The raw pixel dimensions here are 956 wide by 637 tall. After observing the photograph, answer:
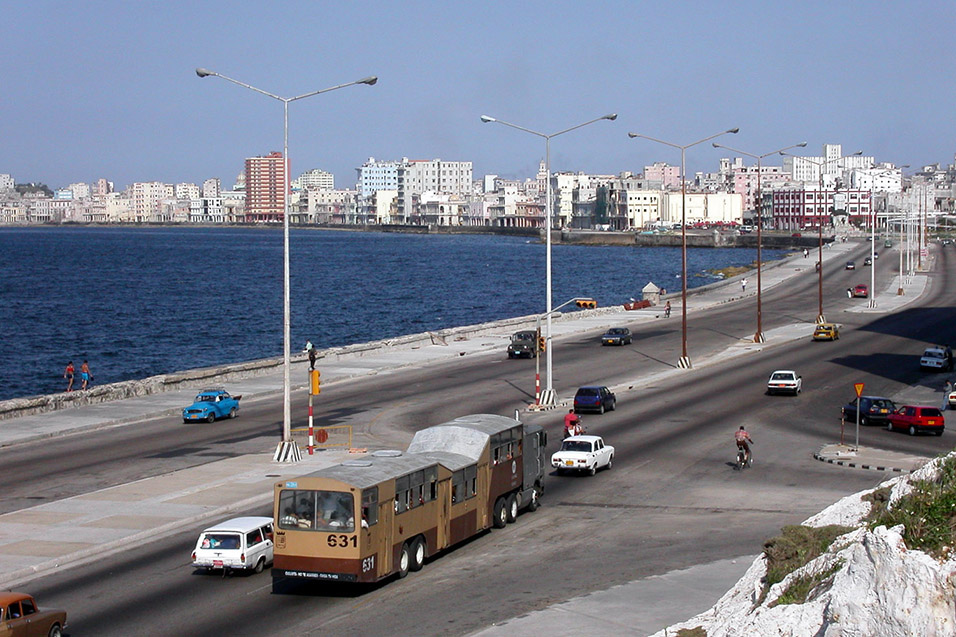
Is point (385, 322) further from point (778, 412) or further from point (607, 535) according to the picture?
point (607, 535)

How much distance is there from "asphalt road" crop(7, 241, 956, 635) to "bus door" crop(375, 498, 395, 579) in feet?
1.47

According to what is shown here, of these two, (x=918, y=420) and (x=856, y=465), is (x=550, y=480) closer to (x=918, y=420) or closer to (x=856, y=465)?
(x=856, y=465)

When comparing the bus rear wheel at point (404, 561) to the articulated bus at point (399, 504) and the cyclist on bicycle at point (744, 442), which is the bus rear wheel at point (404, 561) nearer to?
the articulated bus at point (399, 504)

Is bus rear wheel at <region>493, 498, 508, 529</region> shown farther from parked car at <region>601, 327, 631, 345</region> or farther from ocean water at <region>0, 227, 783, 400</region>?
ocean water at <region>0, 227, 783, 400</region>

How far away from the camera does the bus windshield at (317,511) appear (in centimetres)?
2034

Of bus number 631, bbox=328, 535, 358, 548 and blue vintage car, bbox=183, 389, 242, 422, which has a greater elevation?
bus number 631, bbox=328, 535, 358, 548

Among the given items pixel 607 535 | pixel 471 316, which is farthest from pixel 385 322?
pixel 607 535

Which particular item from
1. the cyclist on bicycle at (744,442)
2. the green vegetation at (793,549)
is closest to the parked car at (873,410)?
the cyclist on bicycle at (744,442)

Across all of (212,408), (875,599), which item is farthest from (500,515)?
(212,408)

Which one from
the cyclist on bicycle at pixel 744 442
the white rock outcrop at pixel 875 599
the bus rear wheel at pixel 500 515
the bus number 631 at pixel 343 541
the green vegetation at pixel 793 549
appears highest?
the white rock outcrop at pixel 875 599

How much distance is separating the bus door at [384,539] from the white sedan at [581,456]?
12.0 m

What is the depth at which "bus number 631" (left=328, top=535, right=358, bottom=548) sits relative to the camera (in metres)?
20.2

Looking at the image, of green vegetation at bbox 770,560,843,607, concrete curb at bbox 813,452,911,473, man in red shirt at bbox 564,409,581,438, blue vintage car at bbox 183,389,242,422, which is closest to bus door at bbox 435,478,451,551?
green vegetation at bbox 770,560,843,607

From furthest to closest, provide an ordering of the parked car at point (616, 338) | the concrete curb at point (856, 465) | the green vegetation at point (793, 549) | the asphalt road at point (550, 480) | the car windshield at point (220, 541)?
the parked car at point (616, 338), the concrete curb at point (856, 465), the car windshield at point (220, 541), the asphalt road at point (550, 480), the green vegetation at point (793, 549)
